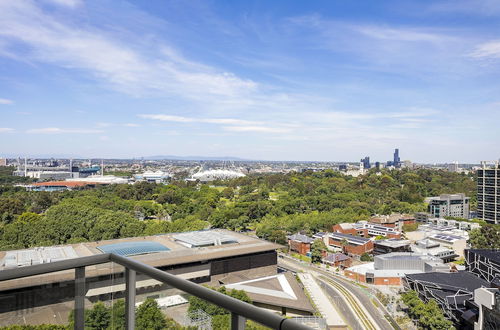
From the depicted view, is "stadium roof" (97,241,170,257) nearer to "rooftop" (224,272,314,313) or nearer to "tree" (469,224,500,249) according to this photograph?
"rooftop" (224,272,314,313)

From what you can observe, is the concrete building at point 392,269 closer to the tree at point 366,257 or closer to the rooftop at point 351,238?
the tree at point 366,257

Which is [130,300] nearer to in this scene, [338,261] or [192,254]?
[192,254]

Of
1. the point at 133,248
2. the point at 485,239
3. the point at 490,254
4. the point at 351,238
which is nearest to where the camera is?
the point at 133,248

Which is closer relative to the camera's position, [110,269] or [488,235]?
[110,269]

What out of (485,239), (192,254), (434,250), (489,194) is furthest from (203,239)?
(489,194)

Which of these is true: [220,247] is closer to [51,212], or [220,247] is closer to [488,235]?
[51,212]

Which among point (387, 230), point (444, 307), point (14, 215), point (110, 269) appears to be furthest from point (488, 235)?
point (14, 215)

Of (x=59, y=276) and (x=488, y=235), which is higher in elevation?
(x=59, y=276)
